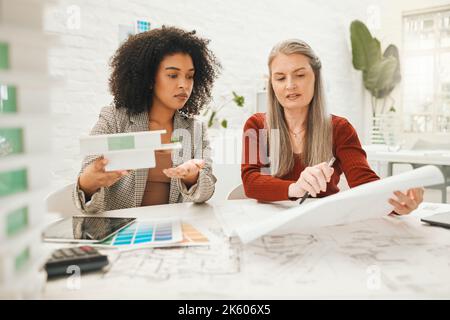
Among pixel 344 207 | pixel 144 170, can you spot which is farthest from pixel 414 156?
pixel 344 207

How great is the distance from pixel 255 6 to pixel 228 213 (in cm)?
370

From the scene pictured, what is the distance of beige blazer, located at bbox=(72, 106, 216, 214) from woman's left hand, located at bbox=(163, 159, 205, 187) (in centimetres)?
2

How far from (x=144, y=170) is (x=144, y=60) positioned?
0.43 m

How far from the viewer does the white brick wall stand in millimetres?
2775

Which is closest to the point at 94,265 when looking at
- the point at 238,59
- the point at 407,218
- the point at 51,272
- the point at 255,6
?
the point at 51,272

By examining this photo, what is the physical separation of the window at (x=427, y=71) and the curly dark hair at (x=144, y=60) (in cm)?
482

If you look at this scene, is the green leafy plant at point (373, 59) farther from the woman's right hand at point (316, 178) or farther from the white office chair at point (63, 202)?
the white office chair at point (63, 202)

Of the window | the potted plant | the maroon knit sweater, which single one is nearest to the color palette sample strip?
the maroon knit sweater

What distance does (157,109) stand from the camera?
1.57 m

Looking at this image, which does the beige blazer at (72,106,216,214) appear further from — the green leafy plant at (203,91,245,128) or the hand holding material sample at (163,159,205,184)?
the green leafy plant at (203,91,245,128)

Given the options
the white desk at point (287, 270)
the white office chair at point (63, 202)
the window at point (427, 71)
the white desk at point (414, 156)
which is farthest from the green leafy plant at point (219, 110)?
the window at point (427, 71)

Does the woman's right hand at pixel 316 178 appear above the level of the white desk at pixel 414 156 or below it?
above

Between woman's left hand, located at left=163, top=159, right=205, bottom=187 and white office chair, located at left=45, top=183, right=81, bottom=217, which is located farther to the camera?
white office chair, located at left=45, top=183, right=81, bottom=217

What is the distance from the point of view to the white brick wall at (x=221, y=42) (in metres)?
2.78
